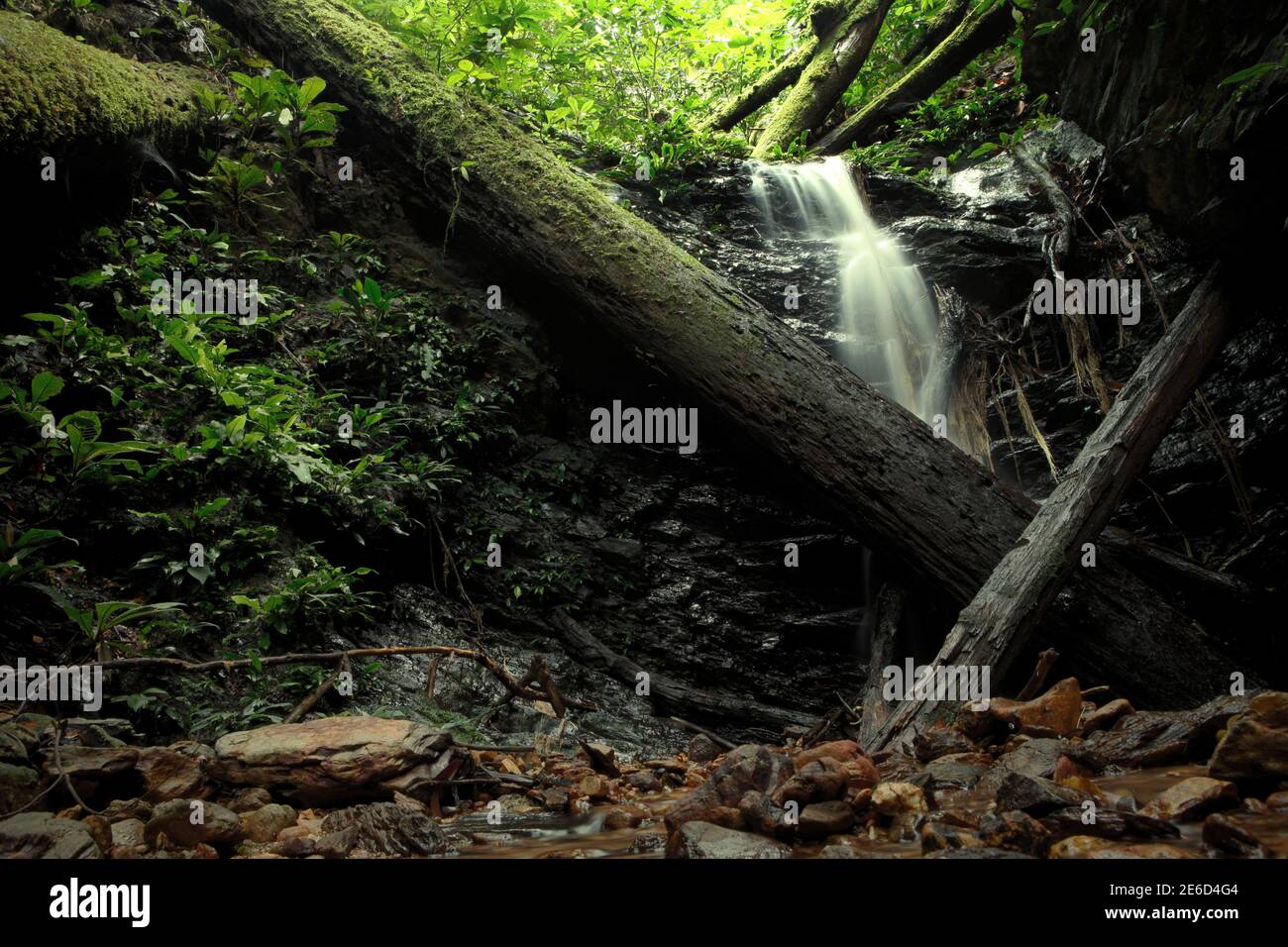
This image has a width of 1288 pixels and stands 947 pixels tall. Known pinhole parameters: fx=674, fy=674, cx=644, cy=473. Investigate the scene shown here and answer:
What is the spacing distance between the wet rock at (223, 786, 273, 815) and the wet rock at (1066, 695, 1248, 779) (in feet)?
9.65

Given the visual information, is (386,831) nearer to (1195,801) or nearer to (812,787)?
(812,787)

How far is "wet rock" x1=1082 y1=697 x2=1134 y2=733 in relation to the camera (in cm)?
294

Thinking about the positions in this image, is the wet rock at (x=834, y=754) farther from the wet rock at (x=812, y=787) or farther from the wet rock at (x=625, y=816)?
the wet rock at (x=625, y=816)

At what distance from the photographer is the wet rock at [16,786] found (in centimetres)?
211

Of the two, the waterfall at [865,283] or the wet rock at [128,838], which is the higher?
the waterfall at [865,283]

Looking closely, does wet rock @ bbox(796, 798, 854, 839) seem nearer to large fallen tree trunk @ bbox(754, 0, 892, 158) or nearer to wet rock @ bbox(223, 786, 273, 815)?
wet rock @ bbox(223, 786, 273, 815)

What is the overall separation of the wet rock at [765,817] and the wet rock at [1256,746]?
1.32 meters

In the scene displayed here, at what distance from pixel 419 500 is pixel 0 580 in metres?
2.39

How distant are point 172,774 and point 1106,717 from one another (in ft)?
12.3

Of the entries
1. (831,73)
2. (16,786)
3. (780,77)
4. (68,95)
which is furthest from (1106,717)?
(780,77)

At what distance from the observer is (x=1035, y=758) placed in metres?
2.47

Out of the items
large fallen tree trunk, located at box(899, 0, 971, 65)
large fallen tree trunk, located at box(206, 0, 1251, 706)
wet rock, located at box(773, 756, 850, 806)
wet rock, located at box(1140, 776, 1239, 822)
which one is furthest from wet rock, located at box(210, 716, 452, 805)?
large fallen tree trunk, located at box(899, 0, 971, 65)

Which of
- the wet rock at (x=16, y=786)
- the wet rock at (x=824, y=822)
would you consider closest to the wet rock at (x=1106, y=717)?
the wet rock at (x=824, y=822)
